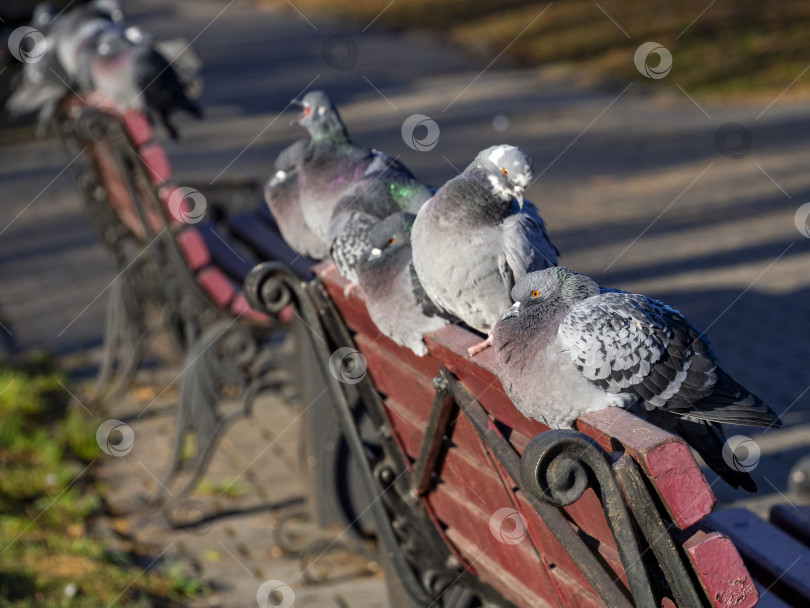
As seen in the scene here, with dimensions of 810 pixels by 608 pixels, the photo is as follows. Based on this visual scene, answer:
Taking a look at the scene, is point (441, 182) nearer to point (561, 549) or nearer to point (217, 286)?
point (217, 286)

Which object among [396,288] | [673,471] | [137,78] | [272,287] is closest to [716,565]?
[673,471]

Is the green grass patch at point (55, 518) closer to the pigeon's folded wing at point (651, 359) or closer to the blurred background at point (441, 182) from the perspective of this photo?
the blurred background at point (441, 182)

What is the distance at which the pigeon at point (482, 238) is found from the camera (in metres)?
2.04

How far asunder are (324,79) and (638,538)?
42.4 feet

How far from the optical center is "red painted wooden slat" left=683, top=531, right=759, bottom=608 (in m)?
1.45

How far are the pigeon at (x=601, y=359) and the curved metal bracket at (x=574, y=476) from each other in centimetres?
22

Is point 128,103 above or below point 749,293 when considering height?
above

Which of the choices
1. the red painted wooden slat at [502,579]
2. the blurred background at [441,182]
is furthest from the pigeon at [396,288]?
the blurred background at [441,182]

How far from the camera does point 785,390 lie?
472 cm

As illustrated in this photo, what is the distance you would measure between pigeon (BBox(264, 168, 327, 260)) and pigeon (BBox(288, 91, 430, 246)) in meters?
0.07

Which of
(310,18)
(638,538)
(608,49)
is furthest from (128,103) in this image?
(310,18)

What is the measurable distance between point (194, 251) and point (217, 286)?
189 mm

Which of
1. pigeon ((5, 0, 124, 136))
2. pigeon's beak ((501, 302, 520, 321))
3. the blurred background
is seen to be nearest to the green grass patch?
the blurred background

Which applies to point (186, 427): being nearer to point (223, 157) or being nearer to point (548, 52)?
point (223, 157)
